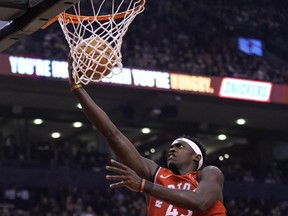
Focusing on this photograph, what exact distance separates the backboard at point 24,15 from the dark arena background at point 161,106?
1243 cm

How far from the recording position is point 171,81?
20.2m

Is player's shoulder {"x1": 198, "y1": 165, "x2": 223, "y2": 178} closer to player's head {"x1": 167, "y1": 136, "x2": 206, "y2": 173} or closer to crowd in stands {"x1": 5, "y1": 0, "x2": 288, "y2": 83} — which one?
player's head {"x1": 167, "y1": 136, "x2": 206, "y2": 173}

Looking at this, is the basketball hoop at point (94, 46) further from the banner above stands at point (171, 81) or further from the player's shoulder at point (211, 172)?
the banner above stands at point (171, 81)

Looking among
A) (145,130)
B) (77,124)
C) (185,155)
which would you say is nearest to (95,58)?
(185,155)

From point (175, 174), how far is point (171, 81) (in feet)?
50.8

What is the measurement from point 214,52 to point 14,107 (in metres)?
5.96

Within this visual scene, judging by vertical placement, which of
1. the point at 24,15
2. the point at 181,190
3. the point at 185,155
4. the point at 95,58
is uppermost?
the point at 24,15

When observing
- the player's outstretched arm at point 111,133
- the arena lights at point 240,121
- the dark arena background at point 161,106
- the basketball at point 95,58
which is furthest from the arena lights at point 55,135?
the player's outstretched arm at point 111,133

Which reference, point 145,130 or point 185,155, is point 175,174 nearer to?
point 185,155

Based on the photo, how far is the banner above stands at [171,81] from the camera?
1883cm

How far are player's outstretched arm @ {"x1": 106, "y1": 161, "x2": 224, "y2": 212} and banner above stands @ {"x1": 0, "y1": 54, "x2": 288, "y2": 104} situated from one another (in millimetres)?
14480

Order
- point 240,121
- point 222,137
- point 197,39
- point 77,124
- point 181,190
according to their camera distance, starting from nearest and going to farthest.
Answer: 1. point 181,190
2. point 197,39
3. point 77,124
4. point 240,121
5. point 222,137

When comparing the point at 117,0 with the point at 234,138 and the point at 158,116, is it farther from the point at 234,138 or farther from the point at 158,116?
the point at 234,138

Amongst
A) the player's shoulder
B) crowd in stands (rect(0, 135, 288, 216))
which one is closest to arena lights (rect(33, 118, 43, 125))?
crowd in stands (rect(0, 135, 288, 216))
